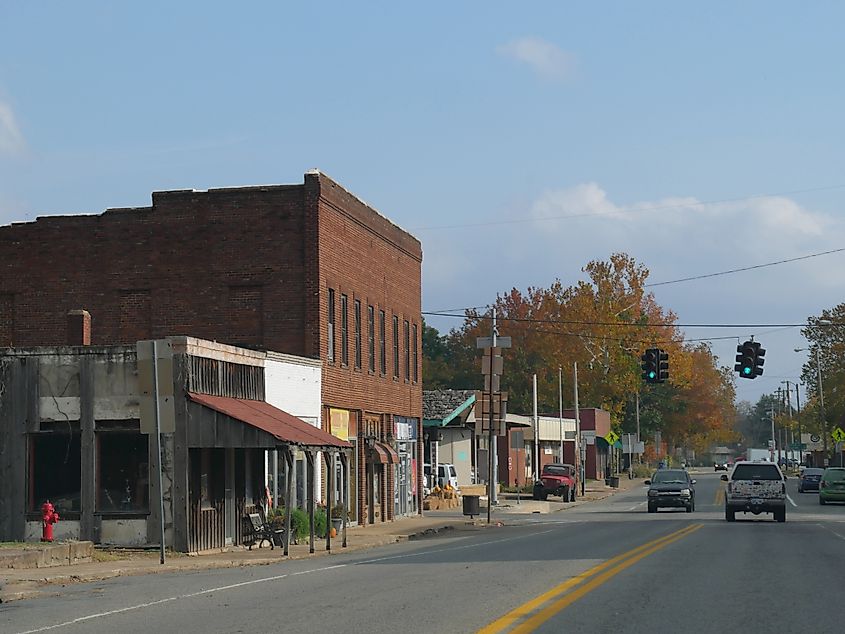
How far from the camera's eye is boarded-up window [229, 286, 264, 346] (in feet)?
125

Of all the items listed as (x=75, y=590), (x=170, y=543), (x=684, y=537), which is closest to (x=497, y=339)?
(x=684, y=537)

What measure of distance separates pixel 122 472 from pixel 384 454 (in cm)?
1637

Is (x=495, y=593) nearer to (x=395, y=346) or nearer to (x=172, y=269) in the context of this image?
(x=172, y=269)

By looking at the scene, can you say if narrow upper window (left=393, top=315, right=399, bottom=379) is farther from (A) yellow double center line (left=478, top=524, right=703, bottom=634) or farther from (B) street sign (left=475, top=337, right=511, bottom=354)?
(A) yellow double center line (left=478, top=524, right=703, bottom=634)

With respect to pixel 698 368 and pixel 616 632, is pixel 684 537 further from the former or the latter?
pixel 698 368

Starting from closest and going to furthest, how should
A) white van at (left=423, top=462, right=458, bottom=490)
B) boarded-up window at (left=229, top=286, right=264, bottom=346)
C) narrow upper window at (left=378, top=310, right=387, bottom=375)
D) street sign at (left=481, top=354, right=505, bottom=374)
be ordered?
1. boarded-up window at (left=229, top=286, right=264, bottom=346)
2. narrow upper window at (left=378, top=310, right=387, bottom=375)
3. street sign at (left=481, top=354, right=505, bottom=374)
4. white van at (left=423, top=462, right=458, bottom=490)

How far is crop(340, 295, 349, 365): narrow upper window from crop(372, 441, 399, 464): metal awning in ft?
14.1

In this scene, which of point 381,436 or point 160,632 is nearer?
point 160,632

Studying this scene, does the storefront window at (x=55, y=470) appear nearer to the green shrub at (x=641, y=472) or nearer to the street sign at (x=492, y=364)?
the street sign at (x=492, y=364)

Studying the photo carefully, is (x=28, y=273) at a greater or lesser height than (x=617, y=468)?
greater

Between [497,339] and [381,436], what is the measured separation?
7890mm

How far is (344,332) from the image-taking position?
135ft

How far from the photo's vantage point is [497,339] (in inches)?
2032

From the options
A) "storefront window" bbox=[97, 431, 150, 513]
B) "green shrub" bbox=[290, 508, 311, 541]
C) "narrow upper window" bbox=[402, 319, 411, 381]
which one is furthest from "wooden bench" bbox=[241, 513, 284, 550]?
"narrow upper window" bbox=[402, 319, 411, 381]
